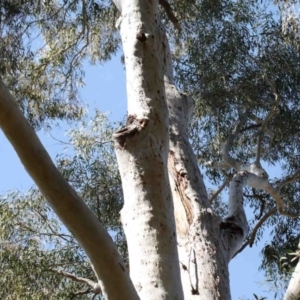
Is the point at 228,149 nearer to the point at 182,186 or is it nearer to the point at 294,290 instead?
the point at 182,186

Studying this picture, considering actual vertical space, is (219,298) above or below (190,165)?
below

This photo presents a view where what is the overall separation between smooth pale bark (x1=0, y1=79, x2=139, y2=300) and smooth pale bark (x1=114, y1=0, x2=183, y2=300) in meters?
0.34

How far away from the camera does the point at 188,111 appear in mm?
3697

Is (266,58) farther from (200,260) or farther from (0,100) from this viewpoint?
(0,100)

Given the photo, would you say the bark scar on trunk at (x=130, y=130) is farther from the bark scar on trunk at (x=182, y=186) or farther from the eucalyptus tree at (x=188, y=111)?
the bark scar on trunk at (x=182, y=186)

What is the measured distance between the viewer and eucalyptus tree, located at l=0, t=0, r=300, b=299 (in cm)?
223

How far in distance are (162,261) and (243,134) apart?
15.5 feet

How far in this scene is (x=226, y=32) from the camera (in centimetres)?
629

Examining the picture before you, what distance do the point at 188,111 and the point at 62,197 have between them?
6.87 ft

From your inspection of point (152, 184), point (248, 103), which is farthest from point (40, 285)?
point (152, 184)

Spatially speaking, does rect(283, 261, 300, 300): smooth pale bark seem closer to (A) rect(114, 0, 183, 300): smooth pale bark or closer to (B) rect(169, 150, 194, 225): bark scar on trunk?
(B) rect(169, 150, 194, 225): bark scar on trunk

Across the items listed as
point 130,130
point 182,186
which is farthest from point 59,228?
point 130,130

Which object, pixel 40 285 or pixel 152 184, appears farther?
pixel 40 285

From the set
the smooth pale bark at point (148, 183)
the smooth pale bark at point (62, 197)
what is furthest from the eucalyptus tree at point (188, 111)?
the smooth pale bark at point (62, 197)
